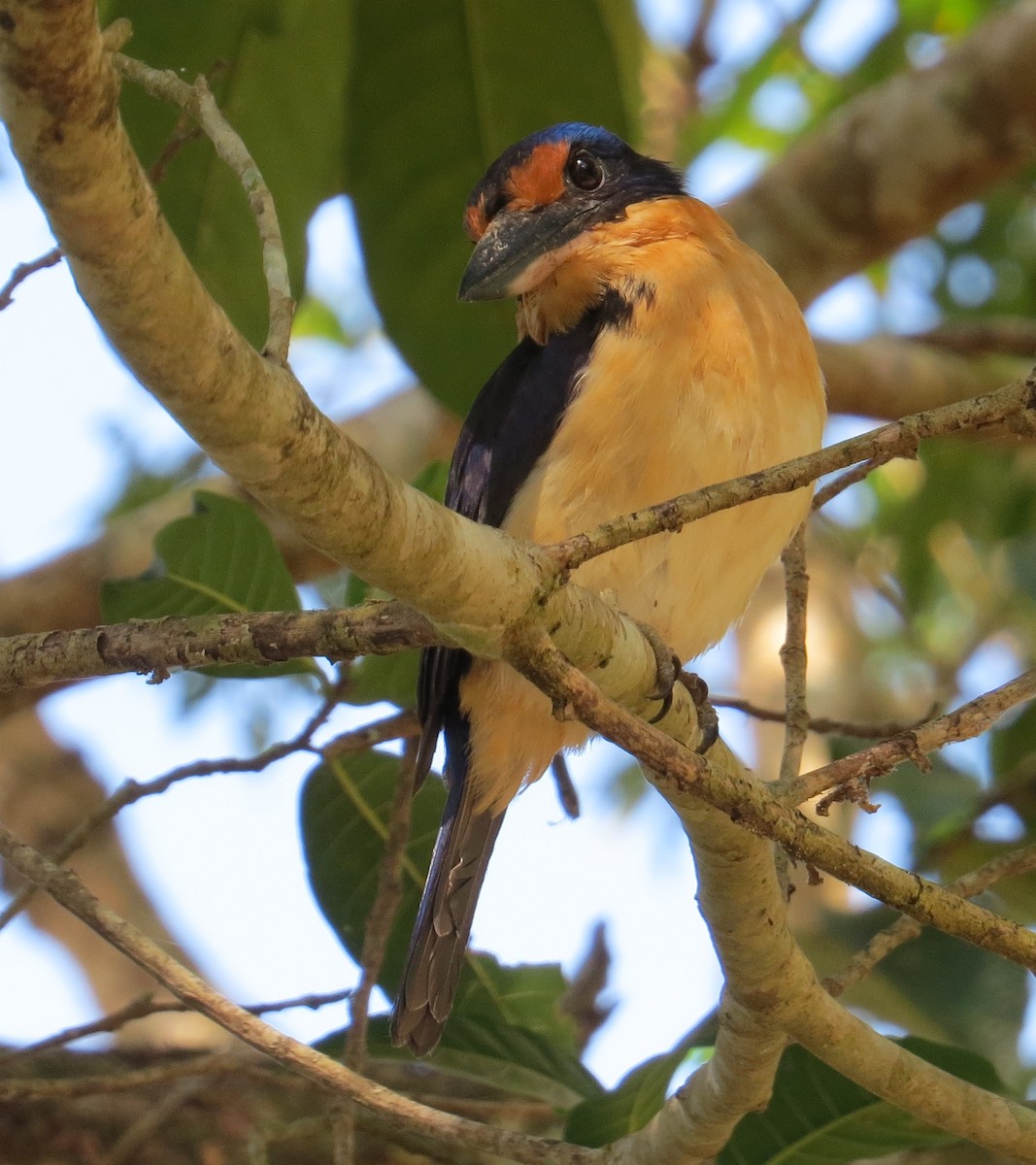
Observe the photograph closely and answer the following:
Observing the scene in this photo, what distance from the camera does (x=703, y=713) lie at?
1950 millimetres

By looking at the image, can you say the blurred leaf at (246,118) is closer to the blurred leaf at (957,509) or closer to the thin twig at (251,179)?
the thin twig at (251,179)

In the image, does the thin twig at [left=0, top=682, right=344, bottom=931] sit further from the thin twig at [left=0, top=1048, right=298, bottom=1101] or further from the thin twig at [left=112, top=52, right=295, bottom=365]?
the thin twig at [left=112, top=52, right=295, bottom=365]

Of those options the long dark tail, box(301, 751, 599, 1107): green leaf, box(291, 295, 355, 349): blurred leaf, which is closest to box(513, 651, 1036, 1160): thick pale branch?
the long dark tail

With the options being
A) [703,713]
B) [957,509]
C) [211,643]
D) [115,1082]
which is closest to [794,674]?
[703,713]

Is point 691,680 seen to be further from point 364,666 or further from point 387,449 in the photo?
point 387,449

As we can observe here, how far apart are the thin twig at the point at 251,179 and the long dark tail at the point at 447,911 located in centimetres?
142

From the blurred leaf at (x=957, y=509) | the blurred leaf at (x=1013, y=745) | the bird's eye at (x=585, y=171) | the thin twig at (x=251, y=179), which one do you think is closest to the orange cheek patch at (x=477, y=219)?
the bird's eye at (x=585, y=171)

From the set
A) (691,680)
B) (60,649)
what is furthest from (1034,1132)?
(60,649)

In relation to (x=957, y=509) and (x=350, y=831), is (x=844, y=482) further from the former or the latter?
(x=957, y=509)

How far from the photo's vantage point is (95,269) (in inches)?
36.9

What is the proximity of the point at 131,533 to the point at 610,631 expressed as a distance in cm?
241

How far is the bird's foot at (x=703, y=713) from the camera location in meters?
1.82

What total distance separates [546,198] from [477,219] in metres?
0.16

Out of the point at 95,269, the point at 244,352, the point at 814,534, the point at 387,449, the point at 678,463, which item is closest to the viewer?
the point at 95,269
